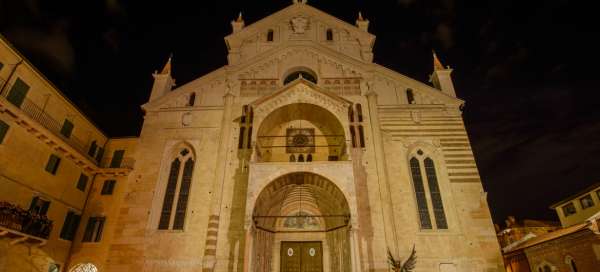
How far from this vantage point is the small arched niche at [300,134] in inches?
724

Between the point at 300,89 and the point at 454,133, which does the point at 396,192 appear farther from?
the point at 300,89

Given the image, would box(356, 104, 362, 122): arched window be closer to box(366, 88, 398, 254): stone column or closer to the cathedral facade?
the cathedral facade

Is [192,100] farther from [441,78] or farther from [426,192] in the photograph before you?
[441,78]

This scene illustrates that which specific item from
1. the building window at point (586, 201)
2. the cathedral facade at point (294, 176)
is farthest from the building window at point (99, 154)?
the building window at point (586, 201)

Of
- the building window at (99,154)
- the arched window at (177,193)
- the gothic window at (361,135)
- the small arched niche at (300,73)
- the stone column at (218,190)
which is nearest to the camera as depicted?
the stone column at (218,190)

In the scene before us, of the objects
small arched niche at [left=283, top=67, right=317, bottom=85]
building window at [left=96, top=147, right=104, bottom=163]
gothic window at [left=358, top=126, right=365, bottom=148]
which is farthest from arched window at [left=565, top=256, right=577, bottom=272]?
building window at [left=96, top=147, right=104, bottom=163]

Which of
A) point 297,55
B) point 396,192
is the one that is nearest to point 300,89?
point 297,55

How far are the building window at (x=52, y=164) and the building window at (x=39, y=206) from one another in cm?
172

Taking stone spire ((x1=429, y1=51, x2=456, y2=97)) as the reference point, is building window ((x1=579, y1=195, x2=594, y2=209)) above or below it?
below

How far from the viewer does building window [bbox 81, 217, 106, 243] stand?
767 inches

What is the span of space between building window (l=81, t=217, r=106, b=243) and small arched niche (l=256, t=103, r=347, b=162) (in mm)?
11384

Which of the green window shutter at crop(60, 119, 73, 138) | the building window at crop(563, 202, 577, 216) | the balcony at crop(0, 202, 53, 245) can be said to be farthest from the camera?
the building window at crop(563, 202, 577, 216)

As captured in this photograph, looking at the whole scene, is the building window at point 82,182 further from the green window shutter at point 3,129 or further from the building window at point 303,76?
the building window at point 303,76

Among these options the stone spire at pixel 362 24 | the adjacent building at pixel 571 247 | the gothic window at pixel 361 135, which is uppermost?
the stone spire at pixel 362 24
